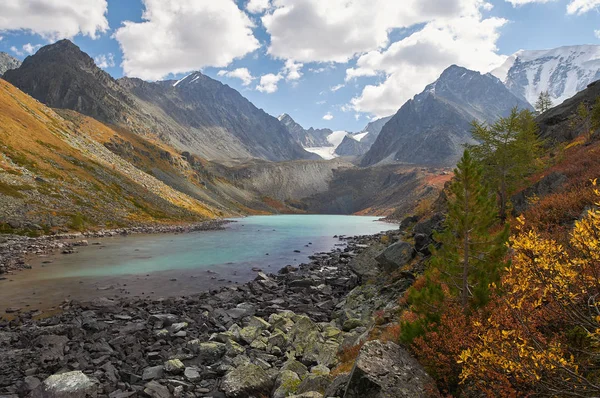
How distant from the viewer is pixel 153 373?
42.4 feet

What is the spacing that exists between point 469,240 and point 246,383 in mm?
9426

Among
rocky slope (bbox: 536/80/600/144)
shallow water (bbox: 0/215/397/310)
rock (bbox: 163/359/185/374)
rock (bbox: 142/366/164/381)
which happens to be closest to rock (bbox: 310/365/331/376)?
rock (bbox: 163/359/185/374)

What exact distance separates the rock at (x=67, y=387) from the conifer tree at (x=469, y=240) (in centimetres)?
1304

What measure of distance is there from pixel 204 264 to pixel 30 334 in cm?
2448

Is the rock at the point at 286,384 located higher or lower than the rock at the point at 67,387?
lower

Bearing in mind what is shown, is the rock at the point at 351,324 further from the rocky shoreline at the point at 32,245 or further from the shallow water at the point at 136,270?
the rocky shoreline at the point at 32,245

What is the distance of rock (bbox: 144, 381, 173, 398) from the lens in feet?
37.3

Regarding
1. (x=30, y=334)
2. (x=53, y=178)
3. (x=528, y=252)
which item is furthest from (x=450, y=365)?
(x=53, y=178)

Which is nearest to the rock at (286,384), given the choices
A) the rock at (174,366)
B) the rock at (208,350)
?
the rock at (208,350)

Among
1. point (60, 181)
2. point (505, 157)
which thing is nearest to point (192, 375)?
point (505, 157)

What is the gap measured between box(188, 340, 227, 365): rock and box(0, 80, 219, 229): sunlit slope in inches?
1990

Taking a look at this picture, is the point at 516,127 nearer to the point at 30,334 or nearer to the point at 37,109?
the point at 30,334

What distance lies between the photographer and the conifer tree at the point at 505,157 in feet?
75.2

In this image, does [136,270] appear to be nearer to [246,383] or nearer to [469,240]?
[246,383]
